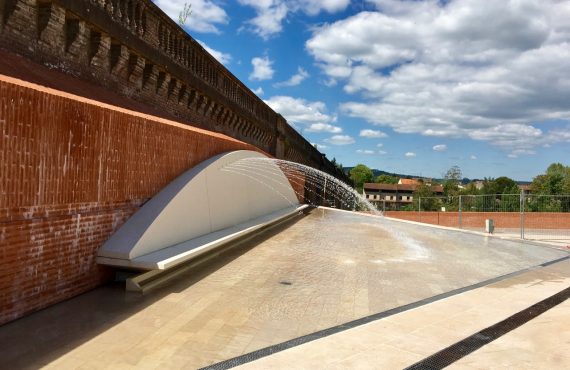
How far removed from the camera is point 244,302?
5684mm

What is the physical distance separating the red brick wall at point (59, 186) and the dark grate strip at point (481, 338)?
13.5ft

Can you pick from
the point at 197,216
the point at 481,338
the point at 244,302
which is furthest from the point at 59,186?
the point at 481,338

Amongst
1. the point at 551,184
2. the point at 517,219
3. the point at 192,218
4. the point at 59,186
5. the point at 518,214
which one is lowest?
the point at 517,219

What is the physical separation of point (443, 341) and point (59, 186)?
464 centimetres

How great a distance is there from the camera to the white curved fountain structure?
6.14m

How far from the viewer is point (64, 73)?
8.63 m

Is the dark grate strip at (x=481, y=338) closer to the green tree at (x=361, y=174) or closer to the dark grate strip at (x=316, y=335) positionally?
the dark grate strip at (x=316, y=335)

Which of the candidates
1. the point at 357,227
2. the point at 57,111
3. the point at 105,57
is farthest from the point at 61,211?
the point at 357,227

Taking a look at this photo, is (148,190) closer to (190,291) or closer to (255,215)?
(190,291)

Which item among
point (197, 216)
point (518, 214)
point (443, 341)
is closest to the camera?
point (443, 341)

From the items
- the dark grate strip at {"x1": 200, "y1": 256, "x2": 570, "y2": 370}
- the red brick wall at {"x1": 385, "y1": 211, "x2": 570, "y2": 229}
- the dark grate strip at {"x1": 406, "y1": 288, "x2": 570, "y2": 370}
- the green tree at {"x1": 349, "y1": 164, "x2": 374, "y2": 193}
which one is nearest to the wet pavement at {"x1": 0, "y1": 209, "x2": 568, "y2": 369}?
the dark grate strip at {"x1": 200, "y1": 256, "x2": 570, "y2": 370}

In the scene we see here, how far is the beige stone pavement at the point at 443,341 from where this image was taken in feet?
12.8

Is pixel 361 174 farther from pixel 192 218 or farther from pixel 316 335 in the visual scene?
pixel 316 335

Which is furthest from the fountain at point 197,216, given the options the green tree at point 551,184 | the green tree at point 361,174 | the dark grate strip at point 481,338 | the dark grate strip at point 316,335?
the green tree at point 361,174
